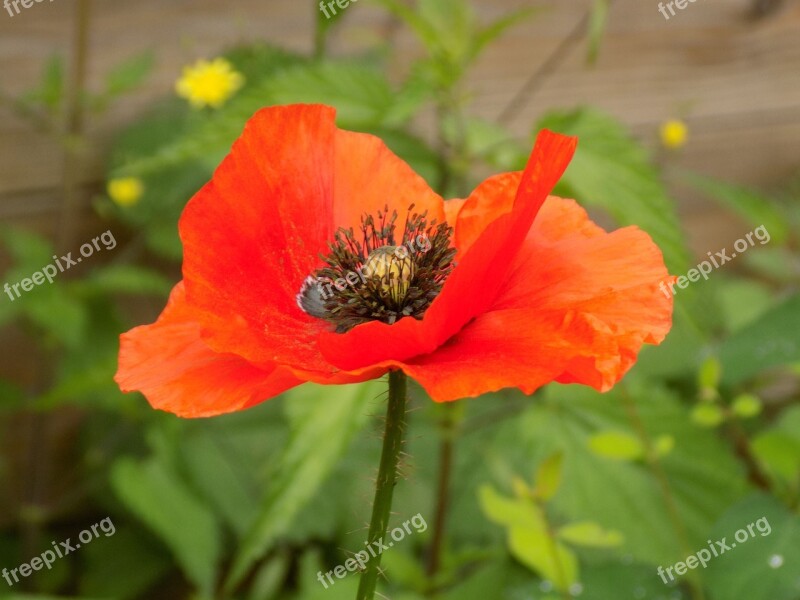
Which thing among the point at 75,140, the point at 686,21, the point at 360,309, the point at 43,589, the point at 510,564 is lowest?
the point at 510,564

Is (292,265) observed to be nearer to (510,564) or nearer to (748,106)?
(510,564)

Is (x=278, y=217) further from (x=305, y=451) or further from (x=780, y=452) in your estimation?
(x=780, y=452)

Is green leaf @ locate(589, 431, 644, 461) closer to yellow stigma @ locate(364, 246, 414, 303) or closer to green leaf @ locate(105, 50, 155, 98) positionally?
yellow stigma @ locate(364, 246, 414, 303)

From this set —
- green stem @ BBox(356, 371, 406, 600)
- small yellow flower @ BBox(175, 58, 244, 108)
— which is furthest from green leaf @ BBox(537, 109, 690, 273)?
small yellow flower @ BBox(175, 58, 244, 108)

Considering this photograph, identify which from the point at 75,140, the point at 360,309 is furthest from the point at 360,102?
the point at 75,140

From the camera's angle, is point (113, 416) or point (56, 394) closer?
point (56, 394)
